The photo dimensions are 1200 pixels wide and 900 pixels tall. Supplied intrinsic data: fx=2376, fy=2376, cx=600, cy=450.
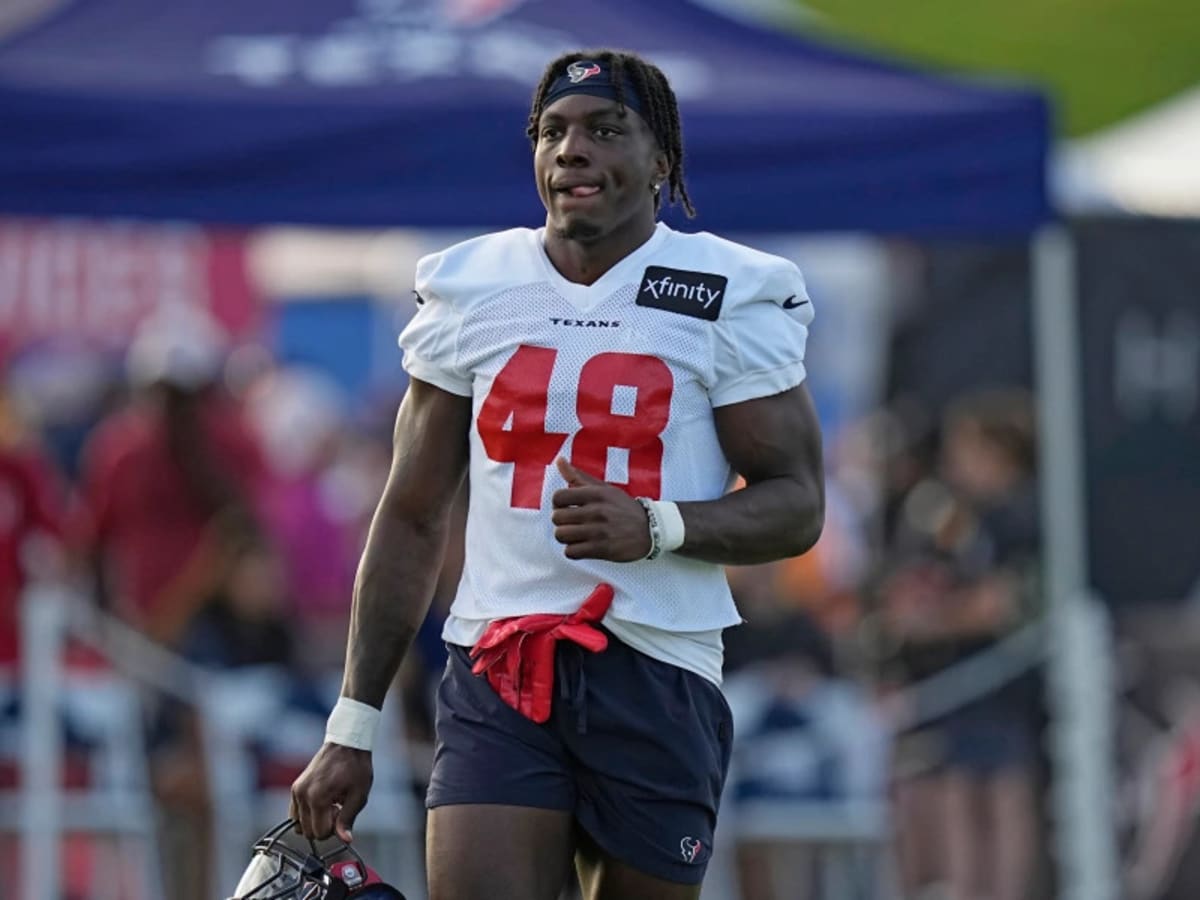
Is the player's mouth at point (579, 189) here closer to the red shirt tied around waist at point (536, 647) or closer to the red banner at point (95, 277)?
the red shirt tied around waist at point (536, 647)

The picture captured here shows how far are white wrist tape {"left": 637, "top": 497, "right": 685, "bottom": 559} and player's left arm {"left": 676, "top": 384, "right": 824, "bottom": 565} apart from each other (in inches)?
2.5

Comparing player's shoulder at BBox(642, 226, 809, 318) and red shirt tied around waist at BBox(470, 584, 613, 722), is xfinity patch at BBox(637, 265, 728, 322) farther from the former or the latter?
red shirt tied around waist at BBox(470, 584, 613, 722)

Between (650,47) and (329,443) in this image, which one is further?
(329,443)

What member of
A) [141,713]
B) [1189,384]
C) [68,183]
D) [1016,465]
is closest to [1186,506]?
[1189,384]

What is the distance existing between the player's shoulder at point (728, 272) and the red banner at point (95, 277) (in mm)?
8262

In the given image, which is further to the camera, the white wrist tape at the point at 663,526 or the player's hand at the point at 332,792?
the player's hand at the point at 332,792

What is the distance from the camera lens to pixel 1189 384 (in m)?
10.6

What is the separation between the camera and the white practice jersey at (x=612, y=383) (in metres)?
4.17

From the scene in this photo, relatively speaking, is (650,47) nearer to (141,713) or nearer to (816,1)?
(141,713)

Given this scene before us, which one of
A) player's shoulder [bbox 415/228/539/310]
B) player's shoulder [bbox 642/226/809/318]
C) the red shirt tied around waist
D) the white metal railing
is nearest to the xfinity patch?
player's shoulder [bbox 642/226/809/318]

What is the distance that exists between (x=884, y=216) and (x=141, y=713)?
349 cm

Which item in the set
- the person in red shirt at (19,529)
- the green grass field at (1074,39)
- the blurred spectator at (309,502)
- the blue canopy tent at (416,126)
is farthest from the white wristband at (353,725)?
the green grass field at (1074,39)

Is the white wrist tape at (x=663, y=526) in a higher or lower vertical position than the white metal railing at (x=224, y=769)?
higher

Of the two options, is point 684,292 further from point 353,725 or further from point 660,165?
point 353,725
